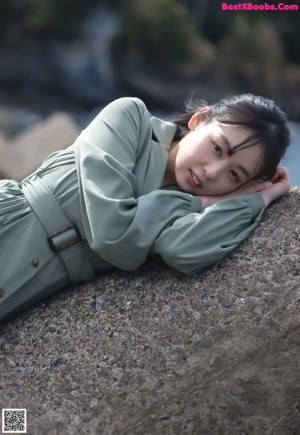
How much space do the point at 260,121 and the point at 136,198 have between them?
376 millimetres

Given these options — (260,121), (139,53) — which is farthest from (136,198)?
(139,53)

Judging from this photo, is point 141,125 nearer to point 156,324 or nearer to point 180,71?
point 156,324

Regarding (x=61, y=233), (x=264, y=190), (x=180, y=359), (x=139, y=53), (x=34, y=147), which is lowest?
(x=139, y=53)

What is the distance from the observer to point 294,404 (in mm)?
1605

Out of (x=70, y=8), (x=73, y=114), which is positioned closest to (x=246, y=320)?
(x=73, y=114)

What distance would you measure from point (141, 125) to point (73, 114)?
33.9 feet

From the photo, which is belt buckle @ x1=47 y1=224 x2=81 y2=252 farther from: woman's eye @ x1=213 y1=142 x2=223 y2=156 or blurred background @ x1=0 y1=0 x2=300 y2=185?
blurred background @ x1=0 y1=0 x2=300 y2=185

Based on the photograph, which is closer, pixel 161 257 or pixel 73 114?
pixel 161 257

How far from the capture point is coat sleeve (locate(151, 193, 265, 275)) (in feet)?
5.48

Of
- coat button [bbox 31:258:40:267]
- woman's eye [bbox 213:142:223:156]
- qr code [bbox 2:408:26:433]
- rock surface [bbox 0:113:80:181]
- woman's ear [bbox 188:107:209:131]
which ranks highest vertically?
woman's ear [bbox 188:107:209:131]

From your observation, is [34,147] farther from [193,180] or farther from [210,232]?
[210,232]

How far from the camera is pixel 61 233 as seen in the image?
1787 mm

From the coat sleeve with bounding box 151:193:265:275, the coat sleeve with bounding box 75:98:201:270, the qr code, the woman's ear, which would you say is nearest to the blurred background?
the woman's ear

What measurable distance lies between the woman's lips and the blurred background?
10.4m
